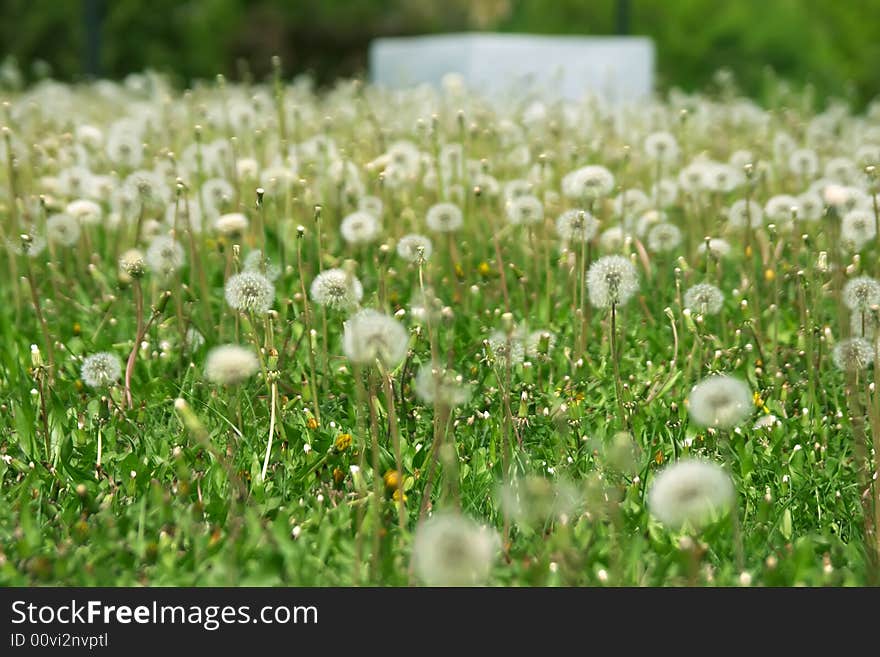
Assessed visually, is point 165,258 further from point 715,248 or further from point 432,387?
point 715,248

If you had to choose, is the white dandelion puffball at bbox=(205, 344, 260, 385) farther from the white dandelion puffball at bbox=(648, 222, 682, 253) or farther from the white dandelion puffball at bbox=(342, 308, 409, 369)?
the white dandelion puffball at bbox=(648, 222, 682, 253)

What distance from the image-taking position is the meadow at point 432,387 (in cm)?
189

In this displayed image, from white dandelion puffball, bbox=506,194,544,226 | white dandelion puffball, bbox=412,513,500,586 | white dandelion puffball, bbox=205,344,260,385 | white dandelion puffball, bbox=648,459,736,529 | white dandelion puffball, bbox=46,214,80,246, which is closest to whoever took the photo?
white dandelion puffball, bbox=412,513,500,586

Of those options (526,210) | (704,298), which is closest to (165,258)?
(526,210)

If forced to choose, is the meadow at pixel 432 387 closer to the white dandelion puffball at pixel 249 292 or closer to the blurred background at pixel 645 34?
the white dandelion puffball at pixel 249 292

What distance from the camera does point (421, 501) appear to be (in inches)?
86.3

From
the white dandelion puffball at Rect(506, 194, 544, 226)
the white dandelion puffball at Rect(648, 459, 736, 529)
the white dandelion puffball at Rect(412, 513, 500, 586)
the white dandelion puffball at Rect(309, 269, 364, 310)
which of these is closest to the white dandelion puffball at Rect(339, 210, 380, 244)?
the white dandelion puffball at Rect(506, 194, 544, 226)

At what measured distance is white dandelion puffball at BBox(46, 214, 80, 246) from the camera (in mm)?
3373

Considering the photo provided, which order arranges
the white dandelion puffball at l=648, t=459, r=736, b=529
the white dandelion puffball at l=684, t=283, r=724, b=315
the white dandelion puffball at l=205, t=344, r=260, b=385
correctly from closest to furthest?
the white dandelion puffball at l=648, t=459, r=736, b=529
the white dandelion puffball at l=205, t=344, r=260, b=385
the white dandelion puffball at l=684, t=283, r=724, b=315

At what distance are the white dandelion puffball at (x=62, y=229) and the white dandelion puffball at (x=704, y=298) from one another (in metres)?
1.94

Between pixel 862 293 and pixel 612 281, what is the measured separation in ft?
1.86

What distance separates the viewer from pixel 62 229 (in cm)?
340

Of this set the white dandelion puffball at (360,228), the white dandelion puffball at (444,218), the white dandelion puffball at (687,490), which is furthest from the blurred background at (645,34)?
the white dandelion puffball at (687,490)
